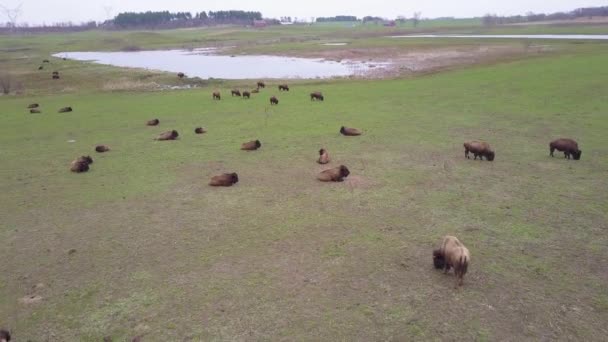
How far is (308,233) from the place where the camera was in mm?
9625

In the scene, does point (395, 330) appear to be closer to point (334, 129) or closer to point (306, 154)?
point (306, 154)

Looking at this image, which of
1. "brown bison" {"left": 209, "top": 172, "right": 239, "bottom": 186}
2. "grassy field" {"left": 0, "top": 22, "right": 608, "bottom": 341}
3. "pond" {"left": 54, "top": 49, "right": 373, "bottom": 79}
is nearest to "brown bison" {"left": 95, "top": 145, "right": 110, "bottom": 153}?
"grassy field" {"left": 0, "top": 22, "right": 608, "bottom": 341}

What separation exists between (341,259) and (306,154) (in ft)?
25.3

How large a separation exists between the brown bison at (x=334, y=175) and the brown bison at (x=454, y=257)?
5160mm

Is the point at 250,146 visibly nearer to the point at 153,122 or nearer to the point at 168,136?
the point at 168,136

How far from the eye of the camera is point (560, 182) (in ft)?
40.1

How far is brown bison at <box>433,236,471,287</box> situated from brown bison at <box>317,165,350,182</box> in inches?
203

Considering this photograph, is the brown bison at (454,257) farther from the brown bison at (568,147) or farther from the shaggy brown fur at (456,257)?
the brown bison at (568,147)

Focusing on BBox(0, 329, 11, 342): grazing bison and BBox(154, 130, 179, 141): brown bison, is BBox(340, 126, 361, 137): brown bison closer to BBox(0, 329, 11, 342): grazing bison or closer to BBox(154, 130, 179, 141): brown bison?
BBox(154, 130, 179, 141): brown bison

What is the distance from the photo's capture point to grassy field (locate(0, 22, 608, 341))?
267 inches

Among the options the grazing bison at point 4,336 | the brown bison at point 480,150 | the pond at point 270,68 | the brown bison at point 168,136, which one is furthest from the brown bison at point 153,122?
the pond at point 270,68

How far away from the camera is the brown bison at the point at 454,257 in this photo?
7.47 metres

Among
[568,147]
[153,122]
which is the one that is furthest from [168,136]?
[568,147]

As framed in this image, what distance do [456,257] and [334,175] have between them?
5739 mm
